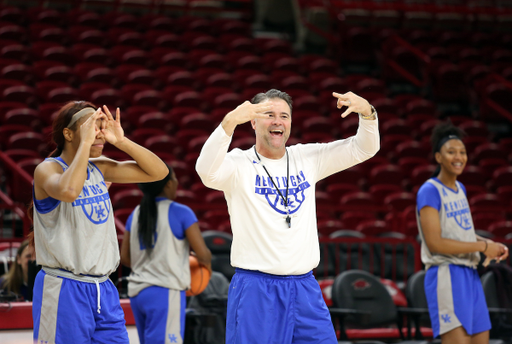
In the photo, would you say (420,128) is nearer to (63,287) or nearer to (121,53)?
(121,53)

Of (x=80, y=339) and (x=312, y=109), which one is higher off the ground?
(x=312, y=109)

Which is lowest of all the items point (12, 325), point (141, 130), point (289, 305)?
point (12, 325)

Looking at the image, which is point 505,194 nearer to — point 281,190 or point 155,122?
point 155,122

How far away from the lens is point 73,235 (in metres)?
Result: 3.05

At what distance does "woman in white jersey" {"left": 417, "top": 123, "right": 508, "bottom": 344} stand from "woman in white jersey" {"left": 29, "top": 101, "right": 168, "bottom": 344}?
8.23ft

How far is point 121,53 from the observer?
508 inches

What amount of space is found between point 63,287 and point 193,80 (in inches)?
379

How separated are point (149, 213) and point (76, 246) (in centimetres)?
158

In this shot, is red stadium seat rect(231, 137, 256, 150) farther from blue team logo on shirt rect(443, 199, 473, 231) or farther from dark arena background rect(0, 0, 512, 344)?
blue team logo on shirt rect(443, 199, 473, 231)

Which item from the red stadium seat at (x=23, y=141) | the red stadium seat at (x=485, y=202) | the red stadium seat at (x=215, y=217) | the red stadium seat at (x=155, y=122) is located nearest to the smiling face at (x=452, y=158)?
the red stadium seat at (x=215, y=217)

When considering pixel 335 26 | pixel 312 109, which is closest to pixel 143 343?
pixel 312 109

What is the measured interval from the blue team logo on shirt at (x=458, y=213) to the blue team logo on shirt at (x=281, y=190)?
179cm

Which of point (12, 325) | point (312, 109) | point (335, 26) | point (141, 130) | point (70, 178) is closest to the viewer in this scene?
point (70, 178)

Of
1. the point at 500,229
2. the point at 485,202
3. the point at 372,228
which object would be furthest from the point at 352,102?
the point at 485,202
